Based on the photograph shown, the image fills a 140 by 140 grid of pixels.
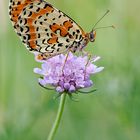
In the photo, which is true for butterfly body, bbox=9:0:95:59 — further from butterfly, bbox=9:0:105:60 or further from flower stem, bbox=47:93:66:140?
flower stem, bbox=47:93:66:140

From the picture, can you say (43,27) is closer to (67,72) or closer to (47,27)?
(47,27)

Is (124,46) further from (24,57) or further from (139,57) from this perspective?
(24,57)

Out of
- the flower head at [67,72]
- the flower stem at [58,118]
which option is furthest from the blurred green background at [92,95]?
the flower stem at [58,118]

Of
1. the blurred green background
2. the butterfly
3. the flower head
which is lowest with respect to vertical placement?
the blurred green background

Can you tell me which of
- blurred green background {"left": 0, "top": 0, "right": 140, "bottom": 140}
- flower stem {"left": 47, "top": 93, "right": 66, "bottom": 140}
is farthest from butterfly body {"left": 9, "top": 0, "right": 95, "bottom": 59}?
blurred green background {"left": 0, "top": 0, "right": 140, "bottom": 140}

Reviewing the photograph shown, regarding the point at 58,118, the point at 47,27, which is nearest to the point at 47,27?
the point at 47,27

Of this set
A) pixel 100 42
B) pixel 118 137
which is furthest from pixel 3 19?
pixel 118 137
